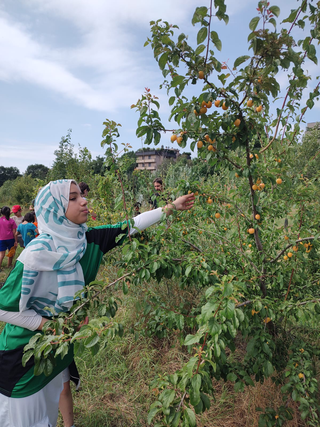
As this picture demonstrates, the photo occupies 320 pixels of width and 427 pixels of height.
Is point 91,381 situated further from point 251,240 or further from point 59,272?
point 251,240

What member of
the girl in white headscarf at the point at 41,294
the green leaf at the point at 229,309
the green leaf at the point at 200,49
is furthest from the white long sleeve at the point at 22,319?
the green leaf at the point at 200,49

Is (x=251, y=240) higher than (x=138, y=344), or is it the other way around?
(x=251, y=240)

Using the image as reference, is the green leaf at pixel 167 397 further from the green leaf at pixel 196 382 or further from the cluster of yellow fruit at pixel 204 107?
the cluster of yellow fruit at pixel 204 107

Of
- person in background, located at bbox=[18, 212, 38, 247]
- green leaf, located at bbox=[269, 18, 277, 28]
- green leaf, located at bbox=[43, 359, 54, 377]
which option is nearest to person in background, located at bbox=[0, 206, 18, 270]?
person in background, located at bbox=[18, 212, 38, 247]

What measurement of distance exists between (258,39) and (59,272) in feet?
4.83

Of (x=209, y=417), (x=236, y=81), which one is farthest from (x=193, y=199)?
(x=209, y=417)

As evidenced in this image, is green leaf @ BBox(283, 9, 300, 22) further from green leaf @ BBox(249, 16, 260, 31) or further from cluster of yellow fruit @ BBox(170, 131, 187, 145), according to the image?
cluster of yellow fruit @ BBox(170, 131, 187, 145)

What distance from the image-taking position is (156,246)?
65.3 inches

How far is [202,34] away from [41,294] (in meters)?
1.51

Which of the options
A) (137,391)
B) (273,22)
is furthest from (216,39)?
(137,391)

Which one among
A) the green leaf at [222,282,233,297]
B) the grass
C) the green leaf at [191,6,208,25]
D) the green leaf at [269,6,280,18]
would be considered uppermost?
the green leaf at [191,6,208,25]

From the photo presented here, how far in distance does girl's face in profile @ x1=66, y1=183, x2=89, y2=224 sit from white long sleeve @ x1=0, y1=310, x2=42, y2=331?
55 centimetres

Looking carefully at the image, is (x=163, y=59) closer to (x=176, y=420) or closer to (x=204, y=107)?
(x=204, y=107)

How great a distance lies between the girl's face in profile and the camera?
5.06 ft
